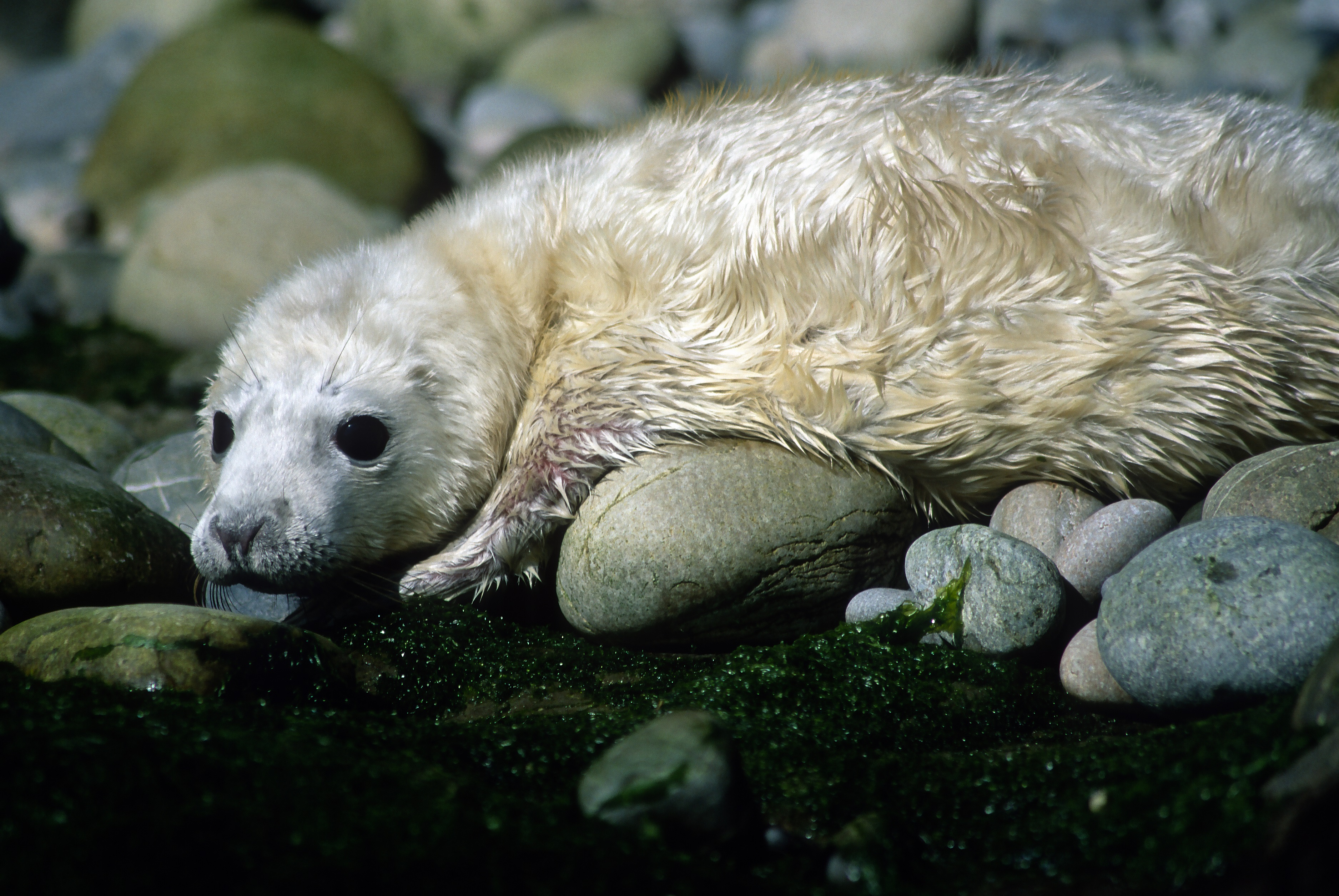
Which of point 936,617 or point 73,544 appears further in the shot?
point 73,544

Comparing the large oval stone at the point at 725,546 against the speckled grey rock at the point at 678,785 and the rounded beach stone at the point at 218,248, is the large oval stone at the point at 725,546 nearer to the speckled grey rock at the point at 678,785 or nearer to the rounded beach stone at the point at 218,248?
the speckled grey rock at the point at 678,785

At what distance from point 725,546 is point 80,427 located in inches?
107

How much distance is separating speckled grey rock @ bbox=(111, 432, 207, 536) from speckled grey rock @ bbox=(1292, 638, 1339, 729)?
3.15m

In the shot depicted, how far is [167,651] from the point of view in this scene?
228cm

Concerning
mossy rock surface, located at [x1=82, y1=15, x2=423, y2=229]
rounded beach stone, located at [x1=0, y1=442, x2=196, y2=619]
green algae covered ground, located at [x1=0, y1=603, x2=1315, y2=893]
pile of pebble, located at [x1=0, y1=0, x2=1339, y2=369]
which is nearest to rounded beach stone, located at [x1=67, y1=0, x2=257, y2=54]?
pile of pebble, located at [x1=0, y1=0, x2=1339, y2=369]

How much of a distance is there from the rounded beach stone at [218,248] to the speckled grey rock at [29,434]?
6.28 feet

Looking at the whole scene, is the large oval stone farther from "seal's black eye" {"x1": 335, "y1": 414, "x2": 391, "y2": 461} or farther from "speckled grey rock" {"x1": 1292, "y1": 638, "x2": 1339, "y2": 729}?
"speckled grey rock" {"x1": 1292, "y1": 638, "x2": 1339, "y2": 729}

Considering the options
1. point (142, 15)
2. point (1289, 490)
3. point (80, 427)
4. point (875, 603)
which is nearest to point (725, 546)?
point (875, 603)

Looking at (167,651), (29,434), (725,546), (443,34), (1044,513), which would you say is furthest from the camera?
(443,34)

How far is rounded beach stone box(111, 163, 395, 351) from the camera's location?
5.48 meters

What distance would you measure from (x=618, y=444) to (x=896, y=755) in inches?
45.9

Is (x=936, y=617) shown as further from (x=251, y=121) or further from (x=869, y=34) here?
(x=869, y=34)

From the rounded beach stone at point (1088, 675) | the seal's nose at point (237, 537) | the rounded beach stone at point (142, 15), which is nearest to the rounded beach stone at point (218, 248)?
the seal's nose at point (237, 537)

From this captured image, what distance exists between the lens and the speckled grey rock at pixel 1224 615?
6.74 feet
